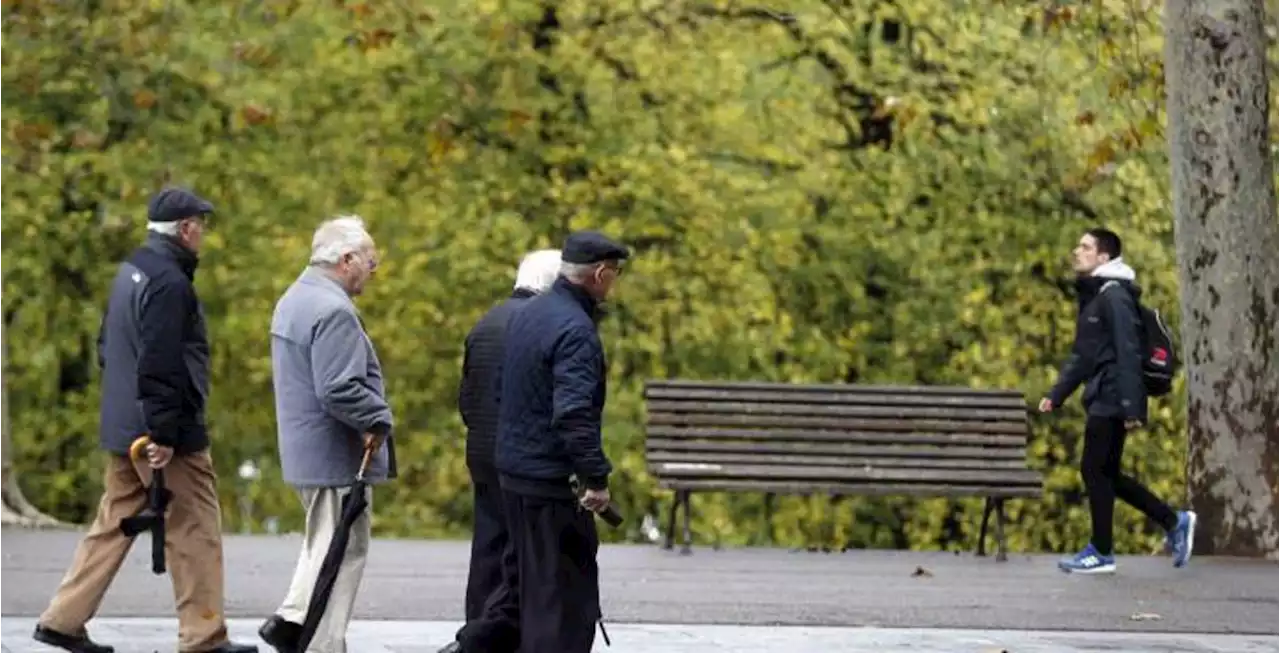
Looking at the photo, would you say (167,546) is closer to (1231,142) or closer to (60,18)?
(1231,142)

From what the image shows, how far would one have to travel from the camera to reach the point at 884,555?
16938 millimetres

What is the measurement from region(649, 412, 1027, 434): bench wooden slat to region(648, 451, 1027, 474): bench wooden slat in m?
0.20

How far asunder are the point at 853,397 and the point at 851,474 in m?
0.58

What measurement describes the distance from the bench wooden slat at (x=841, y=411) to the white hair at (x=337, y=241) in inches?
268

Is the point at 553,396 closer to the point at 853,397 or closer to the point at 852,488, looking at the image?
the point at 852,488

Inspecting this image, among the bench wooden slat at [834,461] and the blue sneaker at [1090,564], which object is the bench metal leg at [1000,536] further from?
the blue sneaker at [1090,564]

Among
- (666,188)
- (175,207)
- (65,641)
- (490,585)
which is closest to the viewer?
(65,641)

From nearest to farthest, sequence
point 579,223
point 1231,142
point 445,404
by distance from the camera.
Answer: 1. point 1231,142
2. point 579,223
3. point 445,404

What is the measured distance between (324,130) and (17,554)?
11.2 meters

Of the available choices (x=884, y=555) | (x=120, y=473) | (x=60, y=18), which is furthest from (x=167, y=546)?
(x=60, y=18)

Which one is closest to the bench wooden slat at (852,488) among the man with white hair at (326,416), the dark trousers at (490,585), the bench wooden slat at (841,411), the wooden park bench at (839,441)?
the wooden park bench at (839,441)

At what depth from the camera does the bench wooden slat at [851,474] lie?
1664 centimetres

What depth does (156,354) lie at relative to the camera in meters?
9.95

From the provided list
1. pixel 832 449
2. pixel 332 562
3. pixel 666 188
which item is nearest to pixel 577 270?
pixel 332 562
